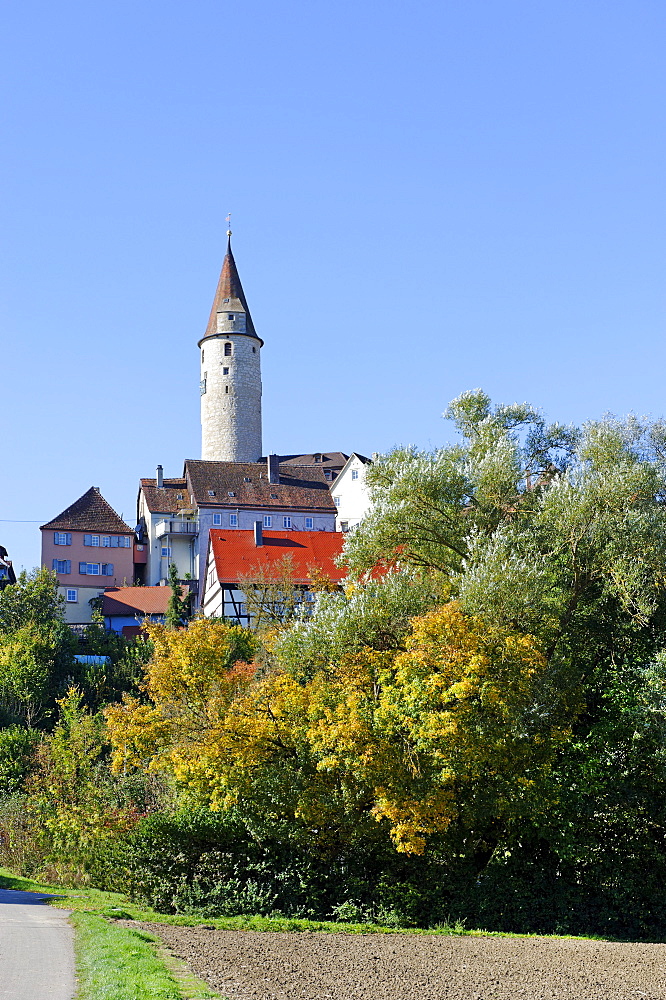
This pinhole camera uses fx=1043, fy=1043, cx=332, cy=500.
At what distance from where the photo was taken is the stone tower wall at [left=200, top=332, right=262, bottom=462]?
95.9 m

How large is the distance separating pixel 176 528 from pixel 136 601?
13.8 m

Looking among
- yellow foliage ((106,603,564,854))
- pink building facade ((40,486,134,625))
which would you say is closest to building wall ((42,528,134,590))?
pink building facade ((40,486,134,625))

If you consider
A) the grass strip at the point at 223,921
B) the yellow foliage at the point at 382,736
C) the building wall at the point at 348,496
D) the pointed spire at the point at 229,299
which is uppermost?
the pointed spire at the point at 229,299

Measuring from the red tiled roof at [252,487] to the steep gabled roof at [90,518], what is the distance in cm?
635

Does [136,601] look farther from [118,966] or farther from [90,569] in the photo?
[118,966]

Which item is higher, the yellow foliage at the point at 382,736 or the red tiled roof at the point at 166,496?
the red tiled roof at the point at 166,496

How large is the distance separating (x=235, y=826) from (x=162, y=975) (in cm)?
1019

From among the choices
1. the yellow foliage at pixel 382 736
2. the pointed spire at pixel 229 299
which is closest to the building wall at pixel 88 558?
the pointed spire at pixel 229 299

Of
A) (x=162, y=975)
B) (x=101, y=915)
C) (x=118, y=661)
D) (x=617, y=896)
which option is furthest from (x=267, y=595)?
(x=162, y=975)

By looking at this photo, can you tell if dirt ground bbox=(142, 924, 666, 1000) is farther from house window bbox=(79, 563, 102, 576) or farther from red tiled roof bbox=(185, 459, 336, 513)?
red tiled roof bbox=(185, 459, 336, 513)

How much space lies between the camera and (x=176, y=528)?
7988 cm

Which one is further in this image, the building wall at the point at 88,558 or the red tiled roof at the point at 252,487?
the red tiled roof at the point at 252,487

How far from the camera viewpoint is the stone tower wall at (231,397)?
95.9 m

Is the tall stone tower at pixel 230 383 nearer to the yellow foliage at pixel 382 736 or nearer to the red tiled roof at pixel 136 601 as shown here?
the red tiled roof at pixel 136 601
